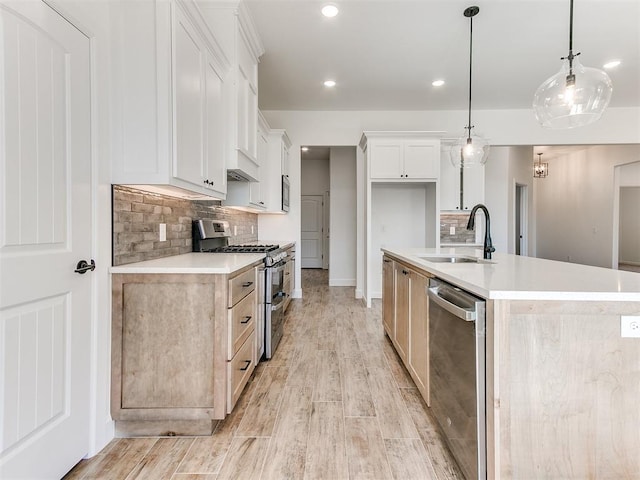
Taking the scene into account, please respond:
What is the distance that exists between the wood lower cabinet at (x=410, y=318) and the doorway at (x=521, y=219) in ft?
18.9

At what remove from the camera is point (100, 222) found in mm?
1626

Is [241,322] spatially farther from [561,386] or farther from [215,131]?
[561,386]

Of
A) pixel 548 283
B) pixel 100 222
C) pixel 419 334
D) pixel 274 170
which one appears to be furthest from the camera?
pixel 274 170

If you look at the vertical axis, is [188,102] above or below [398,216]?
above

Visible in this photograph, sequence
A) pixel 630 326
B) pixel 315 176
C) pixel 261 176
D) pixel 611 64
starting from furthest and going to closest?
pixel 315 176
pixel 261 176
pixel 611 64
pixel 630 326

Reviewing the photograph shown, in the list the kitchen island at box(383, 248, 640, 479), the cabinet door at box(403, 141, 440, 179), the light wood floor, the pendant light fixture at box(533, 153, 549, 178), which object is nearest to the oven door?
the light wood floor

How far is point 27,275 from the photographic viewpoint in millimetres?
1230

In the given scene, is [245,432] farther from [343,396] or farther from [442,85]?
[442,85]

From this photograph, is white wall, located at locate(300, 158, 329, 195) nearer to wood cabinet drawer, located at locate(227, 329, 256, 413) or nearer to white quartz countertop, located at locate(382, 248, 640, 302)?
wood cabinet drawer, located at locate(227, 329, 256, 413)

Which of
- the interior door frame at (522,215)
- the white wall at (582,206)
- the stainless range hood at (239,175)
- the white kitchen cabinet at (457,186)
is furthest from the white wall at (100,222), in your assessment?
the white wall at (582,206)

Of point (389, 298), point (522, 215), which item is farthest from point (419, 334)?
point (522, 215)

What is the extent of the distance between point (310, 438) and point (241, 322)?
0.74m

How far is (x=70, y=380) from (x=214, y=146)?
160 cm

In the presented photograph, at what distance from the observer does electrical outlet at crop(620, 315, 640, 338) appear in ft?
3.60
